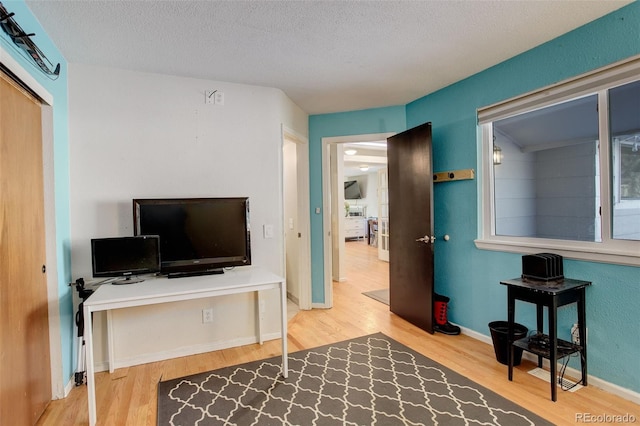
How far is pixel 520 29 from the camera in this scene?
219 centimetres

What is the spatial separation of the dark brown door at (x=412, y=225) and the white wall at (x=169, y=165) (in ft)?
4.33

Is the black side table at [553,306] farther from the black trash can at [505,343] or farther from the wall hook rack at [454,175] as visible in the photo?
the wall hook rack at [454,175]

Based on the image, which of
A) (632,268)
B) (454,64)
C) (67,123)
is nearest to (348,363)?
(632,268)

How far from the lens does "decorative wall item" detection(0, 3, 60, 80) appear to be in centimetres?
158

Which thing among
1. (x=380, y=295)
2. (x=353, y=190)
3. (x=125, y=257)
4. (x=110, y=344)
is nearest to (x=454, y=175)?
(x=380, y=295)

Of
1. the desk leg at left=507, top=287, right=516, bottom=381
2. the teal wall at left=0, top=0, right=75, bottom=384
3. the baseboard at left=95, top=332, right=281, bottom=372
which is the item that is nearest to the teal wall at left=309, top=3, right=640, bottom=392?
the desk leg at left=507, top=287, right=516, bottom=381

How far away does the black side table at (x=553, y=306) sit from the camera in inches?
80.2

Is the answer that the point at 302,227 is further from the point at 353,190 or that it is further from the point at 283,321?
the point at 353,190

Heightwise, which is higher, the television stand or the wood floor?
the television stand

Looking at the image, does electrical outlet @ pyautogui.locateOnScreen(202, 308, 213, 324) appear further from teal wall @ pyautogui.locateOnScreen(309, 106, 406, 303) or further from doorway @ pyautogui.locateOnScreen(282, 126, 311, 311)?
teal wall @ pyautogui.locateOnScreen(309, 106, 406, 303)

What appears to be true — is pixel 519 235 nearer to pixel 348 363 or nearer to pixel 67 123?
pixel 348 363

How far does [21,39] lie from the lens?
170 cm

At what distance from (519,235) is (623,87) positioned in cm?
124

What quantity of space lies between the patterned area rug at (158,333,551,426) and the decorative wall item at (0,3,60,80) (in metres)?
2.22
